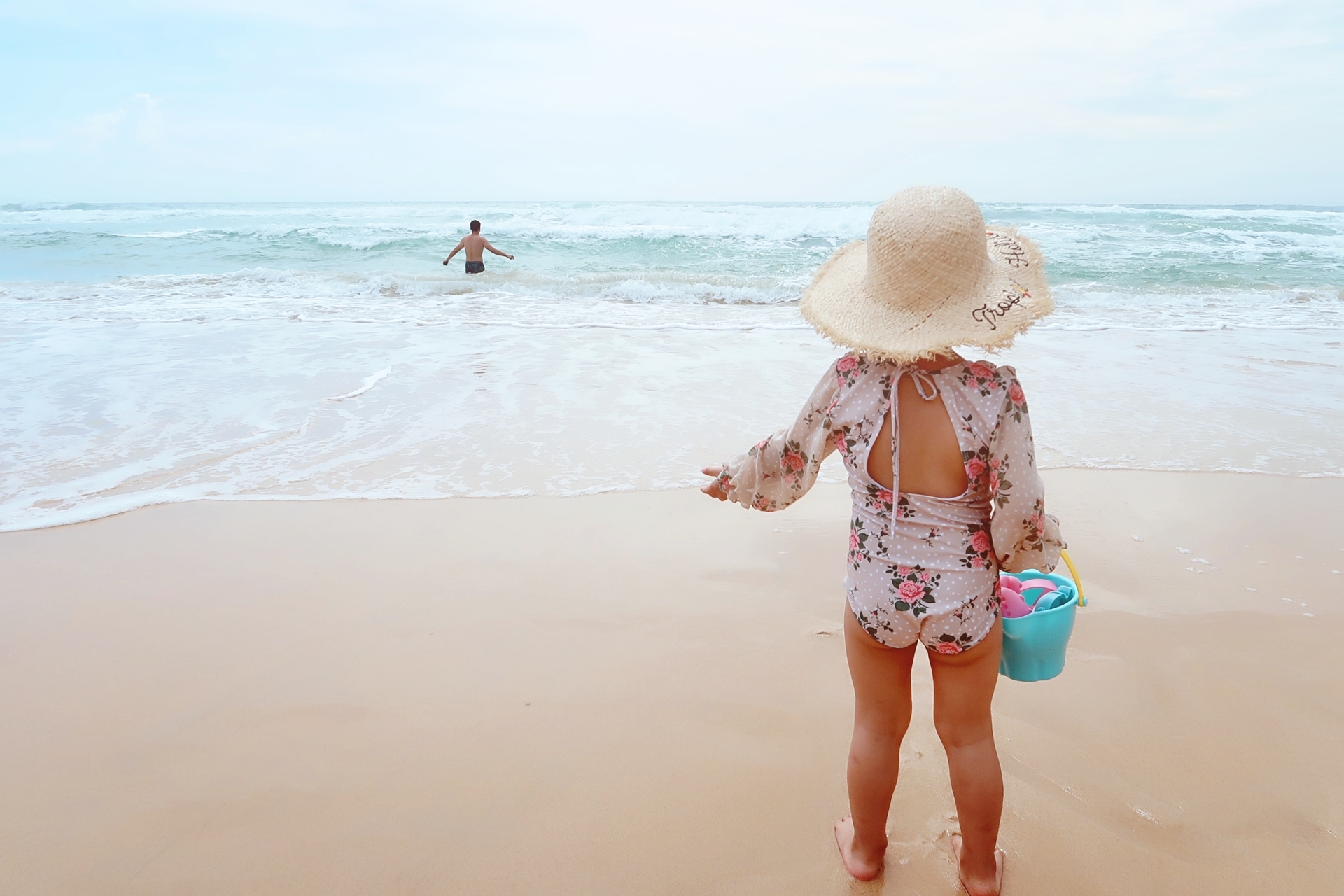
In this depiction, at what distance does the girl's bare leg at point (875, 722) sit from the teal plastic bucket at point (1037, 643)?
0.20 metres

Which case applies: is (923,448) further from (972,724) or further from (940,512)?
(972,724)

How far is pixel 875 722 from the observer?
1.70m

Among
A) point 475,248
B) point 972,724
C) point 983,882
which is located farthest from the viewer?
point 475,248

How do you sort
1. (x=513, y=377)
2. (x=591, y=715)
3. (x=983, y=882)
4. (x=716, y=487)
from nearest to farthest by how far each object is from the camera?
1. (x=983, y=882)
2. (x=716, y=487)
3. (x=591, y=715)
4. (x=513, y=377)

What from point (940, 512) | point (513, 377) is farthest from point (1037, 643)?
point (513, 377)

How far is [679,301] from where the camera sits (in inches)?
483

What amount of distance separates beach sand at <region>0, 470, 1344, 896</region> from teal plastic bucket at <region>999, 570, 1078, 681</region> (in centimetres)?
52

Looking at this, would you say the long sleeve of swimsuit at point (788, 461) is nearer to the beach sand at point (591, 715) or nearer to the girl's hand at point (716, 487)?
the girl's hand at point (716, 487)

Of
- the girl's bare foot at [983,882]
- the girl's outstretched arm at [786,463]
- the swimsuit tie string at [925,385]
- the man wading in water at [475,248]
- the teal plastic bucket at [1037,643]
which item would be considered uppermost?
the man wading in water at [475,248]

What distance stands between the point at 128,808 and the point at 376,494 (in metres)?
2.04

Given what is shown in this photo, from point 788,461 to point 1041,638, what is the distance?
623 millimetres

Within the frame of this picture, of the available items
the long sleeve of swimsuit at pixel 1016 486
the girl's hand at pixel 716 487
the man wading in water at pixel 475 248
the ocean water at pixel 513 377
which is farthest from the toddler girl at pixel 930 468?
the man wading in water at pixel 475 248

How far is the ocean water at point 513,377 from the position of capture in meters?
4.25

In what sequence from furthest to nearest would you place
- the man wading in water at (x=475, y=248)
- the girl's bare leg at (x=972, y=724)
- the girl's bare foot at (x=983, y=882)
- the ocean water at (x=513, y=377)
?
the man wading in water at (x=475, y=248) < the ocean water at (x=513, y=377) < the girl's bare foot at (x=983, y=882) < the girl's bare leg at (x=972, y=724)
